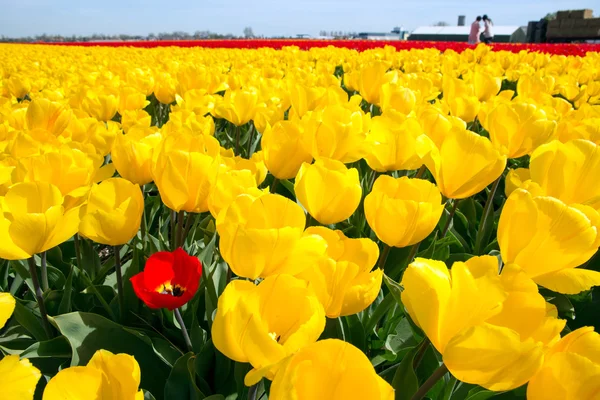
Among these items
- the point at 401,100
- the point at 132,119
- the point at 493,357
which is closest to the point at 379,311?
the point at 493,357

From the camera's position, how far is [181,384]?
3.48ft

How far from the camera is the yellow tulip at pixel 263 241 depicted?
31.4 inches

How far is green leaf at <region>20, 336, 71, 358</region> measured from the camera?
1117 millimetres

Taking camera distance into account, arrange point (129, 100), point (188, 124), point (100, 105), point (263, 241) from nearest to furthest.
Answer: point (263, 241) → point (188, 124) → point (100, 105) → point (129, 100)

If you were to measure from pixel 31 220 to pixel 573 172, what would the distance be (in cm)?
120

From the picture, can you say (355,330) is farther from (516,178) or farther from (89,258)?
(89,258)

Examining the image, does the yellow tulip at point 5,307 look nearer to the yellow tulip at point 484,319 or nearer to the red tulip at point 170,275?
the red tulip at point 170,275

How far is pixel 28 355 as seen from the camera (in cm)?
109

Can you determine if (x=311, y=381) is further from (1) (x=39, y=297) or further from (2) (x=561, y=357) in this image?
(1) (x=39, y=297)

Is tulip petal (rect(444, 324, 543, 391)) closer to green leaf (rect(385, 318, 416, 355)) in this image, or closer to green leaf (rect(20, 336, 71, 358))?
green leaf (rect(385, 318, 416, 355))

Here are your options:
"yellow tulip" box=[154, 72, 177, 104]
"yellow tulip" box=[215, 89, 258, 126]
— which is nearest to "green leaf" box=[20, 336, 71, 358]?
"yellow tulip" box=[215, 89, 258, 126]

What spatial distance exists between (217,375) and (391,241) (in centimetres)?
50

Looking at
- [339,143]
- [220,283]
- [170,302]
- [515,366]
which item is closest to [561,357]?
[515,366]

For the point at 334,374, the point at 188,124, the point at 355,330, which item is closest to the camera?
the point at 334,374
